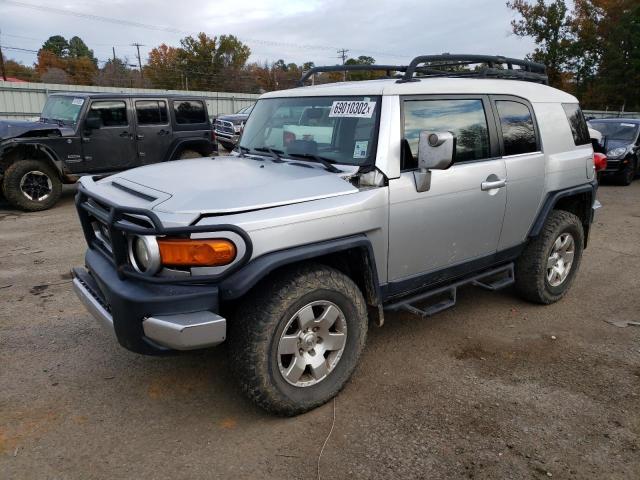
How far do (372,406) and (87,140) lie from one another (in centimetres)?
785

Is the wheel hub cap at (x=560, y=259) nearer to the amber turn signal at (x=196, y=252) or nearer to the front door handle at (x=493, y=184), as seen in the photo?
the front door handle at (x=493, y=184)

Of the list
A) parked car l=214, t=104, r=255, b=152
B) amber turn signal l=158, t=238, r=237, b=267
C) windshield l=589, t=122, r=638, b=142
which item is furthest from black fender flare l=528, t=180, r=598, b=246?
parked car l=214, t=104, r=255, b=152

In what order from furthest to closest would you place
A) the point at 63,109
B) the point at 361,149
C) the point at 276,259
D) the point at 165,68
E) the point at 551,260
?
the point at 165,68 < the point at 63,109 < the point at 551,260 < the point at 361,149 < the point at 276,259

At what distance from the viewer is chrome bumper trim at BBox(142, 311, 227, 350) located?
2.51 metres

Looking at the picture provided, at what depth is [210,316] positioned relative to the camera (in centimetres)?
259

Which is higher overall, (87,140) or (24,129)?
(24,129)

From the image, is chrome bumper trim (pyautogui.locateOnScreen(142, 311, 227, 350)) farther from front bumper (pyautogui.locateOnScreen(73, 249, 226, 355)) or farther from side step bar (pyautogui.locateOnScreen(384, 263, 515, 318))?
side step bar (pyautogui.locateOnScreen(384, 263, 515, 318))

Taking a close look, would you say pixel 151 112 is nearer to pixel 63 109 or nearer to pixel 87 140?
pixel 87 140

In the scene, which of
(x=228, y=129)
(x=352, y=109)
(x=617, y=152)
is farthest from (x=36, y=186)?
(x=617, y=152)

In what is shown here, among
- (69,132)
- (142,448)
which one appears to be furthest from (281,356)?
(69,132)

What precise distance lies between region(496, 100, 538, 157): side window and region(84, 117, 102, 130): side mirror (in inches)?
293

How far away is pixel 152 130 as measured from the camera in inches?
386

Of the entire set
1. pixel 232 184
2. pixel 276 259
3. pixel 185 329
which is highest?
pixel 232 184

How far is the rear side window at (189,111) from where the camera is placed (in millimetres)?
10250
